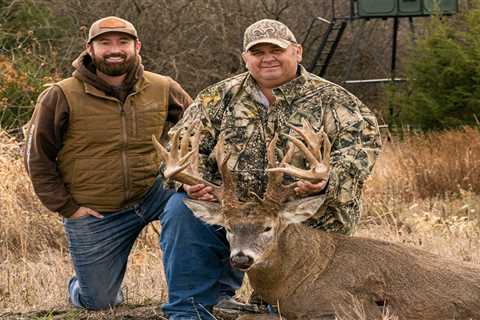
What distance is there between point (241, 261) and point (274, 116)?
124 centimetres

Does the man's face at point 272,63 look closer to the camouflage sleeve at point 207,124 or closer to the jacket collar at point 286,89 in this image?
the jacket collar at point 286,89

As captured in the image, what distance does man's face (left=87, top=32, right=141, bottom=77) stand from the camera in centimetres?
621

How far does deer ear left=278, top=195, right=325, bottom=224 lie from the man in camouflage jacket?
52cm

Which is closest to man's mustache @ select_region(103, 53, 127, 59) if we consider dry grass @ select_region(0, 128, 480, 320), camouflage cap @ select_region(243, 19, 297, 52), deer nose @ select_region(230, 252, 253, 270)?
camouflage cap @ select_region(243, 19, 297, 52)

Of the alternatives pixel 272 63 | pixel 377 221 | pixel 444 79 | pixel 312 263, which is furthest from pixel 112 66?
pixel 444 79

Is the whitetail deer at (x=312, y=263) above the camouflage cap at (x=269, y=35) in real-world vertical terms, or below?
below

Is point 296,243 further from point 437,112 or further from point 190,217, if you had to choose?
point 437,112

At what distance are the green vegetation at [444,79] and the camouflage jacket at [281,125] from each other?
26.7 ft

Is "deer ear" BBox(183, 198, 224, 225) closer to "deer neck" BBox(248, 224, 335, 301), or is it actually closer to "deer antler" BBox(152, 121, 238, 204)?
"deer antler" BBox(152, 121, 238, 204)

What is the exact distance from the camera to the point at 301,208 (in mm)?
4988

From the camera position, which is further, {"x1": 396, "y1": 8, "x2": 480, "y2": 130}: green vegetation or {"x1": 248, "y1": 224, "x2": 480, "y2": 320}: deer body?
{"x1": 396, "y1": 8, "x2": 480, "y2": 130}: green vegetation

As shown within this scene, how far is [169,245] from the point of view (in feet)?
18.3

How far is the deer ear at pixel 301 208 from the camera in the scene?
4.97 metres

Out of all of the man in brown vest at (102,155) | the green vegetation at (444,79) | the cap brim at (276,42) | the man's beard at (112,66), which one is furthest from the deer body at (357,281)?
the green vegetation at (444,79)
